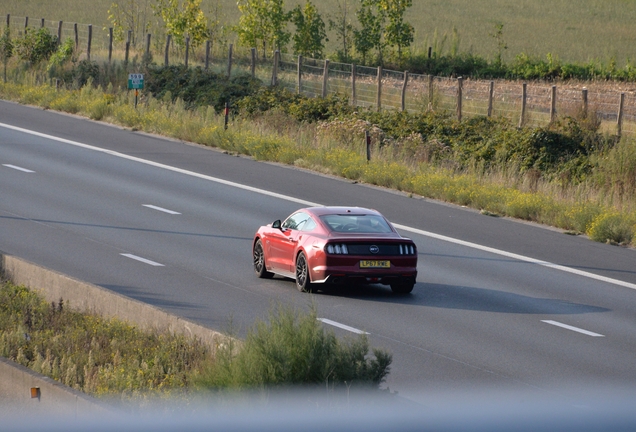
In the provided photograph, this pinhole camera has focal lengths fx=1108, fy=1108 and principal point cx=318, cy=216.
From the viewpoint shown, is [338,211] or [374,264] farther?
[338,211]

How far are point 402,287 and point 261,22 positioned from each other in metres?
45.4

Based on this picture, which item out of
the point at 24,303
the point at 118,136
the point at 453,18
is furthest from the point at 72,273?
the point at 453,18

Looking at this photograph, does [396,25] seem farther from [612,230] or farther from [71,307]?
[71,307]

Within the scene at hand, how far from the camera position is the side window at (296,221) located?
56.3ft

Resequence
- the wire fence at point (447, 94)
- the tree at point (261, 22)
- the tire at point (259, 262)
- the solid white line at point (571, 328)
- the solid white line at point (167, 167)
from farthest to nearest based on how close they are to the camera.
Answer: the tree at point (261, 22)
the wire fence at point (447, 94)
the solid white line at point (167, 167)
the tire at point (259, 262)
the solid white line at point (571, 328)

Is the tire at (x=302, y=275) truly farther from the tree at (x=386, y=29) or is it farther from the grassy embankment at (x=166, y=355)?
the tree at (x=386, y=29)

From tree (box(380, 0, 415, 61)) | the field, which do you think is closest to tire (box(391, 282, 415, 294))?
tree (box(380, 0, 415, 61))

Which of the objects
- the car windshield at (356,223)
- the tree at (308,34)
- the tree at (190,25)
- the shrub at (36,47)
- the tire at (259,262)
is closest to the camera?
the car windshield at (356,223)

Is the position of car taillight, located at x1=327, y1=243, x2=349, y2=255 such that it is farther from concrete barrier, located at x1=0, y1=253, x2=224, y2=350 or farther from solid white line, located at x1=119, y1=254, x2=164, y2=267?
concrete barrier, located at x1=0, y1=253, x2=224, y2=350

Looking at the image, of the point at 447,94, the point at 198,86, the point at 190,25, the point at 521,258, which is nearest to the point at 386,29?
the point at 190,25

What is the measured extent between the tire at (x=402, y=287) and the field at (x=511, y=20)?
62297 mm

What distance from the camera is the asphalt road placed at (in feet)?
41.5

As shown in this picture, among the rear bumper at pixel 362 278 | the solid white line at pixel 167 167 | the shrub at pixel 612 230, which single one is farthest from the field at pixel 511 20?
the rear bumper at pixel 362 278

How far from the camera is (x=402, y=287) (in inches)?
Answer: 648
